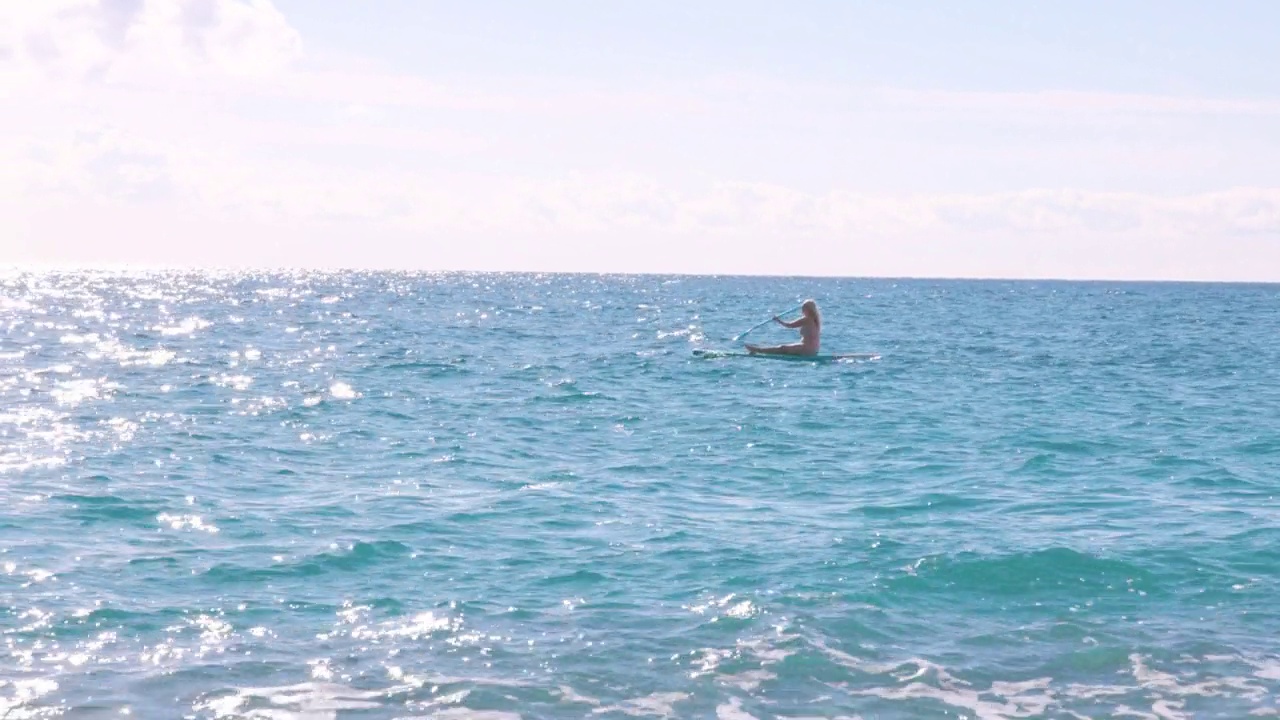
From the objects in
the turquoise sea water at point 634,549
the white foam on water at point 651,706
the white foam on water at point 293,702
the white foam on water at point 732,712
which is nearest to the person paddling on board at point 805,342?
the turquoise sea water at point 634,549

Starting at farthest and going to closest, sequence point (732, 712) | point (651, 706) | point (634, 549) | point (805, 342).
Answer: point (805, 342)
point (634, 549)
point (651, 706)
point (732, 712)

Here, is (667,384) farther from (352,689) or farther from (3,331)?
(3,331)

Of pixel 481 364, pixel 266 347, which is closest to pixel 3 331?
pixel 266 347

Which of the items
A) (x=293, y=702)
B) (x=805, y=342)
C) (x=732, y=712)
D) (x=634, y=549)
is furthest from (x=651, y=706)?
→ (x=805, y=342)

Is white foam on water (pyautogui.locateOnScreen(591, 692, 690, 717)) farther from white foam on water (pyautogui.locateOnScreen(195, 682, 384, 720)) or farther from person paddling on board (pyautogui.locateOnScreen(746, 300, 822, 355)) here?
person paddling on board (pyautogui.locateOnScreen(746, 300, 822, 355))

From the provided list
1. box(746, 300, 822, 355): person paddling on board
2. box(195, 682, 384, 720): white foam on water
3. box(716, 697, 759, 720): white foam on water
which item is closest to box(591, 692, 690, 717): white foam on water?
box(716, 697, 759, 720): white foam on water

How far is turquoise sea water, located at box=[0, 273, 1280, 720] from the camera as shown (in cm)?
1032

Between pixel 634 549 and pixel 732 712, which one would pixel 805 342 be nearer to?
pixel 634 549

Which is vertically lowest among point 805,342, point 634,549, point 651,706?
point 651,706

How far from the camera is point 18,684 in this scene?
10023 millimetres

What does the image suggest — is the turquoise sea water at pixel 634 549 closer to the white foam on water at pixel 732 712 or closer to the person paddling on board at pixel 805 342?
the white foam on water at pixel 732 712

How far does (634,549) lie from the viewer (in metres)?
14.7

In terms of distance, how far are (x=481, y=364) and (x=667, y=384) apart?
7.60 m

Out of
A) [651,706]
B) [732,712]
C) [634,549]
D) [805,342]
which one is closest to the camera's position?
[732,712]
